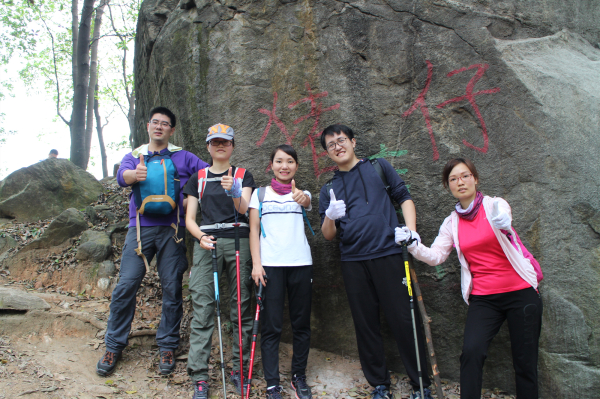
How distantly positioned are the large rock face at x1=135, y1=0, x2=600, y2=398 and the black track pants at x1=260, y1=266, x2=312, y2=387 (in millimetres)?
977

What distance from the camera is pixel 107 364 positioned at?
4.09 m

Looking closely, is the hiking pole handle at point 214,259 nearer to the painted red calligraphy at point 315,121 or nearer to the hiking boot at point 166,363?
the hiking boot at point 166,363

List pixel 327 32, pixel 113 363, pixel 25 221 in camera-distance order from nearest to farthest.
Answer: pixel 113 363 → pixel 327 32 → pixel 25 221

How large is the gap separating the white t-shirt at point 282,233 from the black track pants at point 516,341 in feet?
5.24

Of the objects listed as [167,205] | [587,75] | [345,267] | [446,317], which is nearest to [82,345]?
[167,205]

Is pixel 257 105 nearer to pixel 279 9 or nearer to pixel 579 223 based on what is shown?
pixel 279 9

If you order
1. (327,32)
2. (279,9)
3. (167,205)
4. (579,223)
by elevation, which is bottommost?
(579,223)

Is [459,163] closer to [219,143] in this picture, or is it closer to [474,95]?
[474,95]

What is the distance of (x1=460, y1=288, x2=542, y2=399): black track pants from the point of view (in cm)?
311

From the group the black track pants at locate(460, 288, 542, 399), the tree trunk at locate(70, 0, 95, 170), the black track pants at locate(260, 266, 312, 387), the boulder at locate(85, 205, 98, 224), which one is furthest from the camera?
the tree trunk at locate(70, 0, 95, 170)

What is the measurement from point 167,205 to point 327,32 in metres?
2.93

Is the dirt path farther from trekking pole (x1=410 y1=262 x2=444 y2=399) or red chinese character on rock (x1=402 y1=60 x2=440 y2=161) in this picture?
red chinese character on rock (x1=402 y1=60 x2=440 y2=161)

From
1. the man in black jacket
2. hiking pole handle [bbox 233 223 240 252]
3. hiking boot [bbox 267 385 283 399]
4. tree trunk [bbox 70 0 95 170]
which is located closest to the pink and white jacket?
the man in black jacket

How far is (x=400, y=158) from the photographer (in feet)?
15.1
